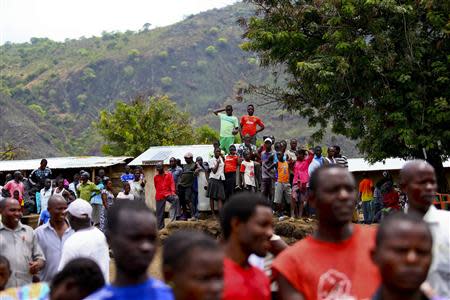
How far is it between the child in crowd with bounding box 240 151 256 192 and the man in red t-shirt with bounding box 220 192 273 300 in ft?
35.7

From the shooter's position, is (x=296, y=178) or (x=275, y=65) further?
(x=275, y=65)

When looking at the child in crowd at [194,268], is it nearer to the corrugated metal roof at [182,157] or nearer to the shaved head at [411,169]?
the shaved head at [411,169]

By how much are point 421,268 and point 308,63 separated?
14.5m

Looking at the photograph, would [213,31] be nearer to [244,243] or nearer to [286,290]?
[244,243]

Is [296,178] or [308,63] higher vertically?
[308,63]

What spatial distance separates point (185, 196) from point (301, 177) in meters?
3.22

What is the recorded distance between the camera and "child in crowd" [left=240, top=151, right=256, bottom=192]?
15211mm

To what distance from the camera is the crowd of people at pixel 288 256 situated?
3.34m

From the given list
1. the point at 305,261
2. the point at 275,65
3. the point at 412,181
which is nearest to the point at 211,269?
the point at 305,261

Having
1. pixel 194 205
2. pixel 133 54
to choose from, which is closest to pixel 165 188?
pixel 194 205

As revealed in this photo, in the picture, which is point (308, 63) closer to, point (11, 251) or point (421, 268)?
point (11, 251)

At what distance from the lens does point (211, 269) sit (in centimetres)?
341

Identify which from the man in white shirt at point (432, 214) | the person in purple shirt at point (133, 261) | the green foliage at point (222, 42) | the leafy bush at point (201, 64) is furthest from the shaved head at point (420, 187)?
the green foliage at point (222, 42)

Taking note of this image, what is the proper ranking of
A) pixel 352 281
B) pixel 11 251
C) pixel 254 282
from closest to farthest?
pixel 352 281
pixel 254 282
pixel 11 251
